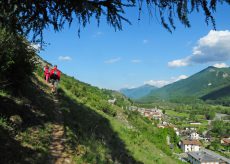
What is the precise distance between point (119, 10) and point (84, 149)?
499 centimetres

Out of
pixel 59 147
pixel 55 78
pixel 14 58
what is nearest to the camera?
pixel 59 147

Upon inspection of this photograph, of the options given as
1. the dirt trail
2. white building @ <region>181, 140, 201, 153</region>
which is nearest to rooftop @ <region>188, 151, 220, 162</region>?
white building @ <region>181, 140, 201, 153</region>

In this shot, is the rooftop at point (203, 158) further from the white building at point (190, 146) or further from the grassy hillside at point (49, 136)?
the grassy hillside at point (49, 136)

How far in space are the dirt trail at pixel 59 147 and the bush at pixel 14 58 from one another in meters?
2.34

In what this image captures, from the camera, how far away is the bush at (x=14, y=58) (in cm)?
964

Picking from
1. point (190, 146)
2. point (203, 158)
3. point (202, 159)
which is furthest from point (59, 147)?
point (190, 146)

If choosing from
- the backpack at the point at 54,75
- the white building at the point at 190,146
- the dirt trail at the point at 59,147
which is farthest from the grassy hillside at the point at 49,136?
the white building at the point at 190,146

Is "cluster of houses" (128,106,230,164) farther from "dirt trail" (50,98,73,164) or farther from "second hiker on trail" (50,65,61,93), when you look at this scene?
"dirt trail" (50,98,73,164)

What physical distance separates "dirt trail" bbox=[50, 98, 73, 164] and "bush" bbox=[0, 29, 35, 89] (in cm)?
234

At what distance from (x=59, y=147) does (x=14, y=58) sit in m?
3.68

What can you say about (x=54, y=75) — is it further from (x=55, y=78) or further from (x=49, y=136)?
(x=49, y=136)

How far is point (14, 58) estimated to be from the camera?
420 inches

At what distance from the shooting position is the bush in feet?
31.6

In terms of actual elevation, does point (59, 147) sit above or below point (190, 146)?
above
